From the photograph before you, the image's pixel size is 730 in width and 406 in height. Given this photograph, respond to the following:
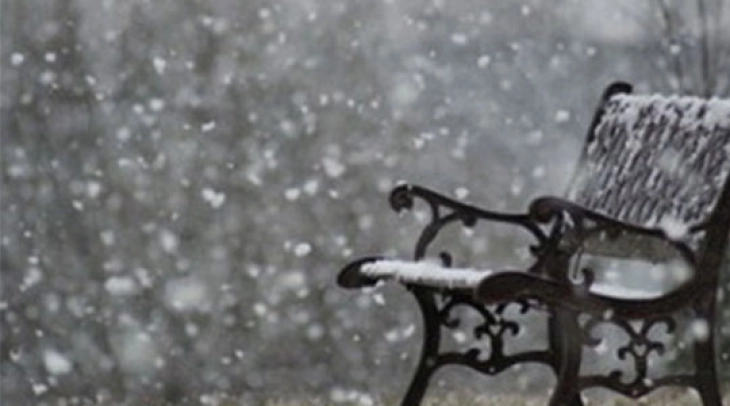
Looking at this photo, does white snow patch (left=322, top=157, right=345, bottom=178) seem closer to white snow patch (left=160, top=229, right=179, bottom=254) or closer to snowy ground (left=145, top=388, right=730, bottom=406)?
white snow patch (left=160, top=229, right=179, bottom=254)

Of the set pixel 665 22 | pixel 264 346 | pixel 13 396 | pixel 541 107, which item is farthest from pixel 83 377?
pixel 665 22

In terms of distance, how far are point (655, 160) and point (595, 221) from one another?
58 cm

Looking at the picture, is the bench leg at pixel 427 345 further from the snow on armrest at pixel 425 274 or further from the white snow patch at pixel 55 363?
the white snow patch at pixel 55 363

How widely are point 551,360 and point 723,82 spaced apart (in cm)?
244

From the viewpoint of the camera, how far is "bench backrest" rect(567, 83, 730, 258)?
136 inches

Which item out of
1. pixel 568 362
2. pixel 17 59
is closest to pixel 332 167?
Answer: pixel 17 59

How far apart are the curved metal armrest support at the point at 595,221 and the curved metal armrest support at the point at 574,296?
0.06 metres

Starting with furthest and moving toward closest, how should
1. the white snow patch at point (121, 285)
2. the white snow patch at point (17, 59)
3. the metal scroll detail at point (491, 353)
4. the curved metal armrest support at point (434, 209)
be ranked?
the white snow patch at point (121, 285) < the white snow patch at point (17, 59) < the curved metal armrest support at point (434, 209) < the metal scroll detail at point (491, 353)

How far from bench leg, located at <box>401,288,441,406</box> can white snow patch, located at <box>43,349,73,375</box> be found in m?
2.20

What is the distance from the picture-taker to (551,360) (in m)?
3.77

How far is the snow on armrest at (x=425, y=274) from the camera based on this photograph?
10.6ft

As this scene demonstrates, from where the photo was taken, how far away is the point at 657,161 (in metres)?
3.71

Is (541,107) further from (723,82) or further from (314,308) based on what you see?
(314,308)

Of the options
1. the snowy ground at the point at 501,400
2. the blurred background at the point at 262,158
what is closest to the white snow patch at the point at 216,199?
the blurred background at the point at 262,158
